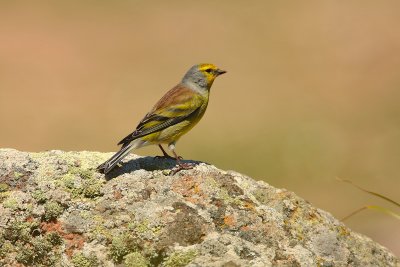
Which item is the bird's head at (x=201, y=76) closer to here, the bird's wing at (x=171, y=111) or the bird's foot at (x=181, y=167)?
the bird's wing at (x=171, y=111)

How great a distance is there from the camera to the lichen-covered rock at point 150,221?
698cm

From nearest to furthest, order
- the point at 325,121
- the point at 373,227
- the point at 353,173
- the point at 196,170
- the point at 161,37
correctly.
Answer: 1. the point at 196,170
2. the point at 373,227
3. the point at 353,173
4. the point at 325,121
5. the point at 161,37

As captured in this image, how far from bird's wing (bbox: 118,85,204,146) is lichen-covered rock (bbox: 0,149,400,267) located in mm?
939

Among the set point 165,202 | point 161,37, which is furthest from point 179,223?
point 161,37

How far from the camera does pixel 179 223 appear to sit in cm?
719

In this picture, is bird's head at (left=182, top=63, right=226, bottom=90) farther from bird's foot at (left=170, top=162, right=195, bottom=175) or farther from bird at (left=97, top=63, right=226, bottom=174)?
bird's foot at (left=170, top=162, right=195, bottom=175)

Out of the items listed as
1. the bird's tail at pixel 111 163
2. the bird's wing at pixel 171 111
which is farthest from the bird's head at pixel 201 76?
the bird's tail at pixel 111 163

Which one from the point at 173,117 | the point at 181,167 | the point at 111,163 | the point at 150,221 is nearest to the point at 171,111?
the point at 173,117

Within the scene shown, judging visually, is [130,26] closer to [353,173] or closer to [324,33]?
[324,33]

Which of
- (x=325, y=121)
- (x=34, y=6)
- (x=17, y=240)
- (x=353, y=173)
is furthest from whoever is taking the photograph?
(x=34, y=6)

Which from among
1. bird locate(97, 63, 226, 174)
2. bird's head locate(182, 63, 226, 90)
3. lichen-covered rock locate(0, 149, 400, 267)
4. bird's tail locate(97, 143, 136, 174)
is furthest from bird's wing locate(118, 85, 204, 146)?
lichen-covered rock locate(0, 149, 400, 267)

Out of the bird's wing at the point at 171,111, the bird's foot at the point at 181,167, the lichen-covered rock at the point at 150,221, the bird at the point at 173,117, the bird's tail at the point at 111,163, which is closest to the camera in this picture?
the lichen-covered rock at the point at 150,221

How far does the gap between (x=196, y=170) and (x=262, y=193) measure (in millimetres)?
645

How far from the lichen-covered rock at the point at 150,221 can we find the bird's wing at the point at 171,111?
94cm
